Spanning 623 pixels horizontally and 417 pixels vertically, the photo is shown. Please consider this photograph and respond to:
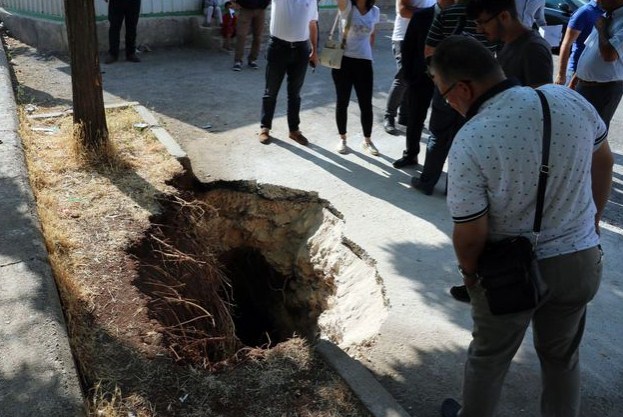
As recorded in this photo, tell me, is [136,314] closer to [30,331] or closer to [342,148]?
[30,331]

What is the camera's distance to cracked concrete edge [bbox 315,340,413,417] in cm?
301

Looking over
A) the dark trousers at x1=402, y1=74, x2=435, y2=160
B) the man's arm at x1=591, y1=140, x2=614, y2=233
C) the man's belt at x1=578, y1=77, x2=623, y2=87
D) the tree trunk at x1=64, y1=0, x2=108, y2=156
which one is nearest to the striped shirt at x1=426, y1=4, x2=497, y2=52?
the dark trousers at x1=402, y1=74, x2=435, y2=160

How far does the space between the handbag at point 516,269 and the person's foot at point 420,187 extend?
126 inches

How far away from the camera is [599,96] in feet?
17.7

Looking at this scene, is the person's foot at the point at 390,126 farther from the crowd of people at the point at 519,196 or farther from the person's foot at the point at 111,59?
the person's foot at the point at 111,59

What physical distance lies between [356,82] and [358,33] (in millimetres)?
503

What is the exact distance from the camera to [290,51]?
20.5 ft

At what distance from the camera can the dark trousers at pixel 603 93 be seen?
5.34 metres

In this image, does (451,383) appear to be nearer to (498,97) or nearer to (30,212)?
(498,97)

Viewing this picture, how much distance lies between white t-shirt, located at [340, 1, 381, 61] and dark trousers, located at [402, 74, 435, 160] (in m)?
0.65

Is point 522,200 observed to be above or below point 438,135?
above

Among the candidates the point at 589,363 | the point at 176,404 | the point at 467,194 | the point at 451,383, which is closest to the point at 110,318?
the point at 176,404

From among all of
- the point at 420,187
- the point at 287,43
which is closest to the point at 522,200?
the point at 420,187

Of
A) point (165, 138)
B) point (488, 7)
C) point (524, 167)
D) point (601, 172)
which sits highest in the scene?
point (488, 7)
